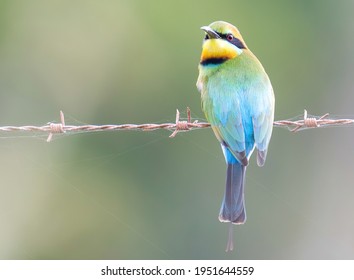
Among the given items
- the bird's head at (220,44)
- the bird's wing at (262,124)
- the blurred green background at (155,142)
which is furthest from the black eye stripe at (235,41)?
the blurred green background at (155,142)

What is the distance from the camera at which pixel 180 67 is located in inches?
376

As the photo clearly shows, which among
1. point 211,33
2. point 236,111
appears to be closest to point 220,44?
point 211,33

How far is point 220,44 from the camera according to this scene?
187 inches

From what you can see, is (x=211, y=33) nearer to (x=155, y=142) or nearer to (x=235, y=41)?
(x=235, y=41)

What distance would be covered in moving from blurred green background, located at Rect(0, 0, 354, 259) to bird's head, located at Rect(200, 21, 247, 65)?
3476 mm

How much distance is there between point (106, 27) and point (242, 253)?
2.72 metres

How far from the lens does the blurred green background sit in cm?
859

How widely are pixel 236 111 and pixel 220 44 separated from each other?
36cm

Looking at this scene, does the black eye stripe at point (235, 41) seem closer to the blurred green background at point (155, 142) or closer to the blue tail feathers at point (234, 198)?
the blue tail feathers at point (234, 198)

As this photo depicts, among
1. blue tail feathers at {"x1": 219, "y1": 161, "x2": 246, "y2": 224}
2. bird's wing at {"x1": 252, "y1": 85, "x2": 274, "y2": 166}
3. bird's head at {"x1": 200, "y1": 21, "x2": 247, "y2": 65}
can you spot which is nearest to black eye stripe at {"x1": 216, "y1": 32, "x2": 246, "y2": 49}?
bird's head at {"x1": 200, "y1": 21, "x2": 247, "y2": 65}

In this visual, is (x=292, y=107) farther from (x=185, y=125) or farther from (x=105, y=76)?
(x=185, y=125)
